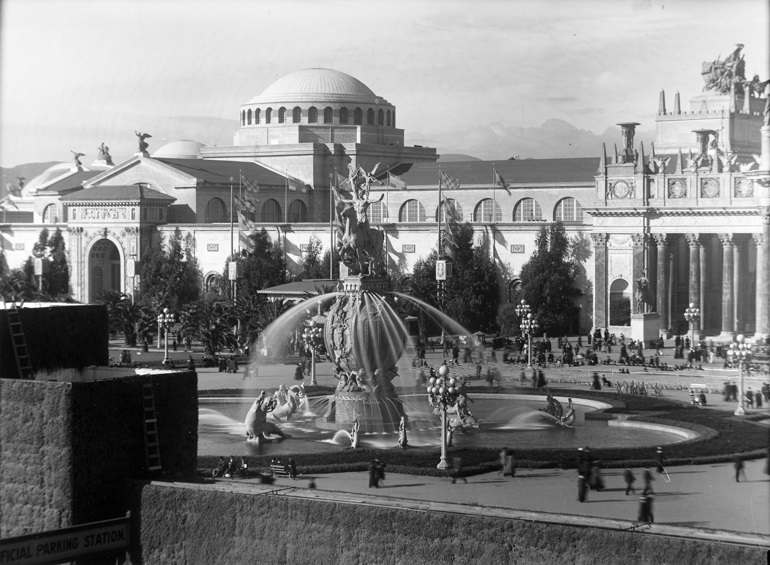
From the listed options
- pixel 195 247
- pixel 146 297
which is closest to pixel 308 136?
pixel 195 247

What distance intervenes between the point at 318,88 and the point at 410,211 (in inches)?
525

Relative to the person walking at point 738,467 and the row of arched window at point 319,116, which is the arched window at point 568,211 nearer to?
the row of arched window at point 319,116

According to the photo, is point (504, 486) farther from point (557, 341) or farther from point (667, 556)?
point (557, 341)

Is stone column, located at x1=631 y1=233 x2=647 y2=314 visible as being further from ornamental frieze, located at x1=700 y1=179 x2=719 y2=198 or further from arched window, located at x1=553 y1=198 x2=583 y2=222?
arched window, located at x1=553 y1=198 x2=583 y2=222

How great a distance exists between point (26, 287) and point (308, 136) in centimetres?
2450

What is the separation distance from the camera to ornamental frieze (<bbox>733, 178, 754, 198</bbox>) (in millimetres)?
64750

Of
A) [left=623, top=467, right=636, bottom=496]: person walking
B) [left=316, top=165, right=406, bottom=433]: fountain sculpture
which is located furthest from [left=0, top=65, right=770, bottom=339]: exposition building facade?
[left=623, top=467, right=636, bottom=496]: person walking

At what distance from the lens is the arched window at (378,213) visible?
277 ft

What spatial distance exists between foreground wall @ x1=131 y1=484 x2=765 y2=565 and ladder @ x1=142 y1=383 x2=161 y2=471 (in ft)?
3.31

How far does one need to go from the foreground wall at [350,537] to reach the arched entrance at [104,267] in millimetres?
66822

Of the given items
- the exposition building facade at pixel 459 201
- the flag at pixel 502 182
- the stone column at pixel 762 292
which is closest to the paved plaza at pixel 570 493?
the stone column at pixel 762 292

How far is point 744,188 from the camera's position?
214ft

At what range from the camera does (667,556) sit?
20.1m

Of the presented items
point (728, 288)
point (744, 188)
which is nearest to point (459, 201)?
point (744, 188)
